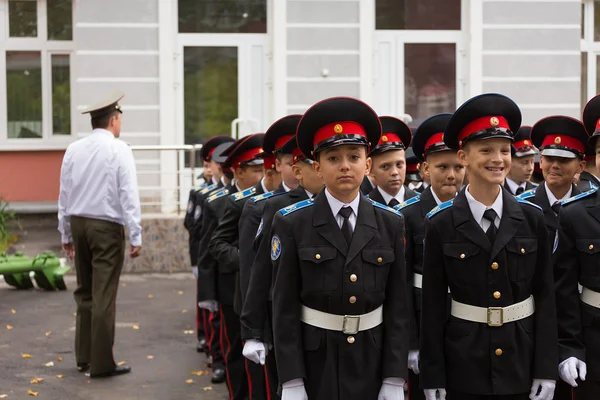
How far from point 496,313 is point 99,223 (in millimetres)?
4521

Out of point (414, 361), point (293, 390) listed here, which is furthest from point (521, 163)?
point (293, 390)

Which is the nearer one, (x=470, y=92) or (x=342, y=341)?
(x=342, y=341)

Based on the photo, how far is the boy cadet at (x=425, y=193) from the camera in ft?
17.5

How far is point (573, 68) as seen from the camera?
1606cm

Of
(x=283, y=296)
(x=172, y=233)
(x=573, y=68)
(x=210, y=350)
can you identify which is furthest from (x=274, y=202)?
(x=573, y=68)

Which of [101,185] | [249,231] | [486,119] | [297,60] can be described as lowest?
[249,231]

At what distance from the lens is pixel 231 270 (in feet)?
23.2

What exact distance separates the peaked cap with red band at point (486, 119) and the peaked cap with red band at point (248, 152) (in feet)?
9.49

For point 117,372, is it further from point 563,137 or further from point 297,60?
point 297,60

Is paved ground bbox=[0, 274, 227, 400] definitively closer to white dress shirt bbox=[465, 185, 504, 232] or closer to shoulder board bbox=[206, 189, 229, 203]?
shoulder board bbox=[206, 189, 229, 203]

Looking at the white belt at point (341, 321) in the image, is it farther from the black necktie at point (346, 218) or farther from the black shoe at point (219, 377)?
the black shoe at point (219, 377)

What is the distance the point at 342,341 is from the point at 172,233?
10.4 metres

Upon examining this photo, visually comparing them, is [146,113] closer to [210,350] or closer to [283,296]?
[210,350]

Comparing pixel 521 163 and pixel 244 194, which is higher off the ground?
pixel 521 163
